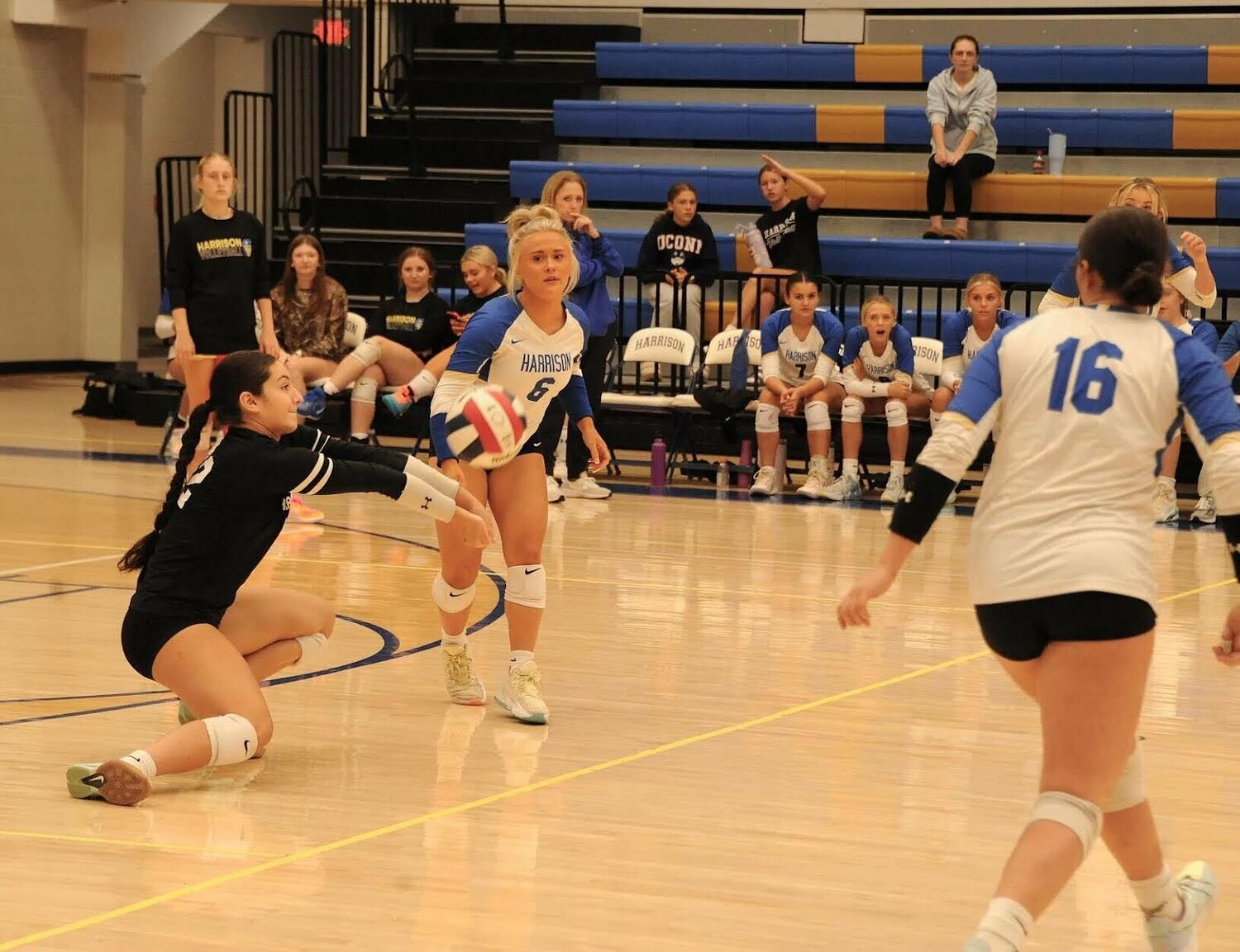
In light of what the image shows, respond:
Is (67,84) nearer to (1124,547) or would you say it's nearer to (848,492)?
(848,492)

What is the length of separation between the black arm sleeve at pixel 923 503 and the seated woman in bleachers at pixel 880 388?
7257 millimetres

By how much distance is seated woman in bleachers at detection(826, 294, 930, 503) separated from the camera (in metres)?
10.2

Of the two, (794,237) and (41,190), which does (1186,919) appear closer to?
(794,237)

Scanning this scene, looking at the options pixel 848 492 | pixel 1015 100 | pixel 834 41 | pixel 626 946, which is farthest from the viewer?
pixel 834 41

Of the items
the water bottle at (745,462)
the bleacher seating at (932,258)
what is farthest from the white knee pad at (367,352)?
the water bottle at (745,462)

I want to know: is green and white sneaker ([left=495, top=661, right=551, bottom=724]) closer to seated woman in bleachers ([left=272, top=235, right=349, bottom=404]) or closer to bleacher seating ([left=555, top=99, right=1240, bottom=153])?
seated woman in bleachers ([left=272, top=235, right=349, bottom=404])

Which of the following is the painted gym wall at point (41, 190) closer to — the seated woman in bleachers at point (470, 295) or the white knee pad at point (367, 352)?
the white knee pad at point (367, 352)

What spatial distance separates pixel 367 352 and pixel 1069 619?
28.0ft

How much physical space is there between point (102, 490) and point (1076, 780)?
25.1 feet

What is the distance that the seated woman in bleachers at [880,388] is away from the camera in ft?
33.5

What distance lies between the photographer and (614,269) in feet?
32.4

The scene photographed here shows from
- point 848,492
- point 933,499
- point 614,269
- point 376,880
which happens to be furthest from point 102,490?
point 933,499

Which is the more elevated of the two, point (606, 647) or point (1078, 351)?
point (1078, 351)

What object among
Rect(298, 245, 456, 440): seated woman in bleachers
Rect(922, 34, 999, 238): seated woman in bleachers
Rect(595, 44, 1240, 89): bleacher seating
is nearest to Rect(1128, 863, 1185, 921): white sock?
Rect(298, 245, 456, 440): seated woman in bleachers
